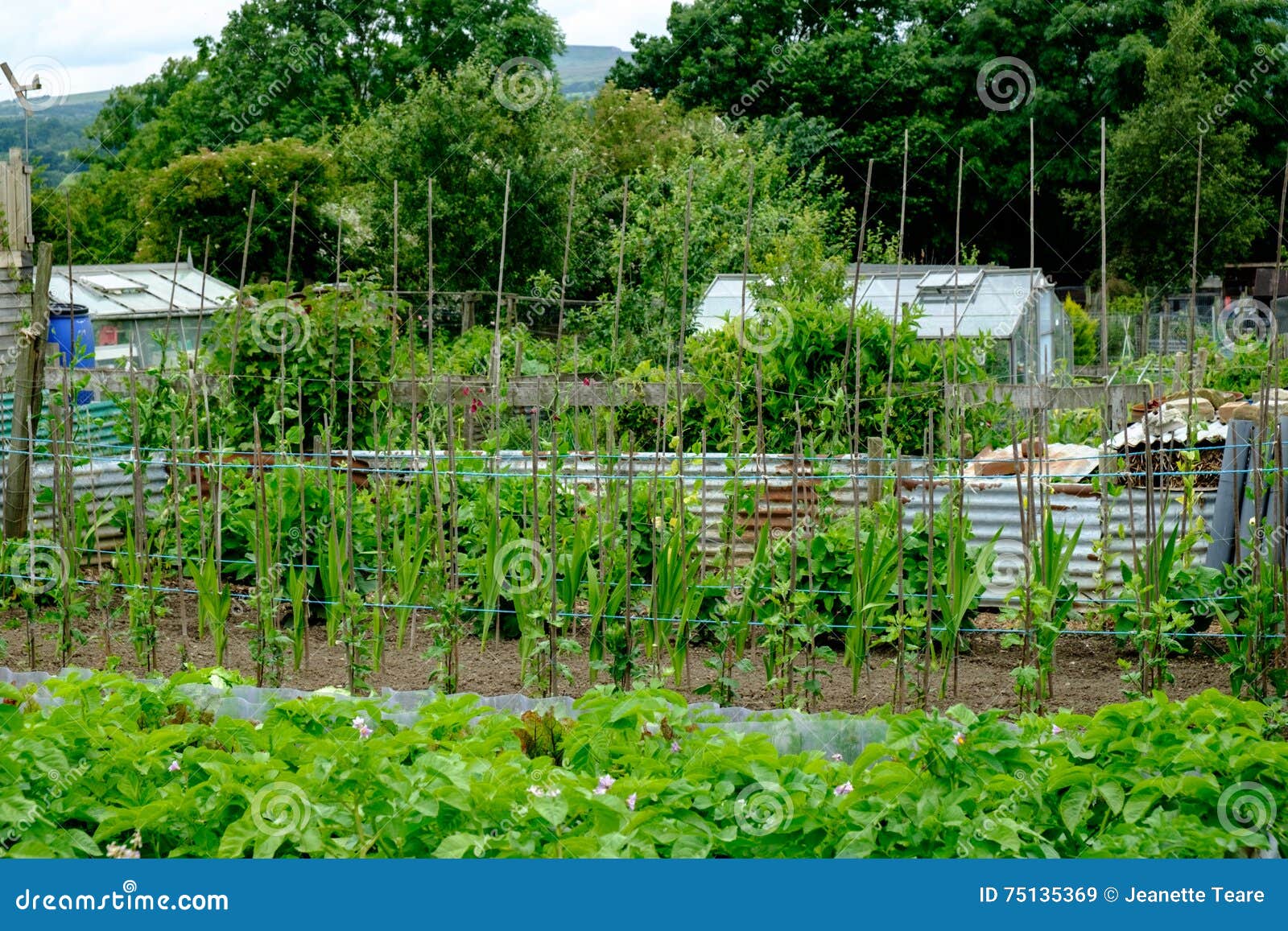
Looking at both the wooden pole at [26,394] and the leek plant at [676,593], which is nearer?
the leek plant at [676,593]

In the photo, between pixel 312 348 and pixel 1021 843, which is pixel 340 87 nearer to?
pixel 312 348

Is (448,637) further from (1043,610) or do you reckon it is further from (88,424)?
(88,424)

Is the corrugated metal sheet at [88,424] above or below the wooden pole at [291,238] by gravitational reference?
below

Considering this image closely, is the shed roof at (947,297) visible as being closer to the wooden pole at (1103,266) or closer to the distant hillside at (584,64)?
the wooden pole at (1103,266)

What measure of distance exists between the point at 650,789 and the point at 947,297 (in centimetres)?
975

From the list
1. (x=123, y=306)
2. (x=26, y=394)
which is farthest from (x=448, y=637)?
(x=123, y=306)

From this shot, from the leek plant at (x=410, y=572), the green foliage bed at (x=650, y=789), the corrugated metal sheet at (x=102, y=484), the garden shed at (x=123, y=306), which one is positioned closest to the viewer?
the green foliage bed at (x=650, y=789)

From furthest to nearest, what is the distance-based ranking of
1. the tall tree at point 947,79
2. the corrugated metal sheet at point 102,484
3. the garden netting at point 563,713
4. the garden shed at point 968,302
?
the tall tree at point 947,79
the garden shed at point 968,302
the corrugated metal sheet at point 102,484
the garden netting at point 563,713

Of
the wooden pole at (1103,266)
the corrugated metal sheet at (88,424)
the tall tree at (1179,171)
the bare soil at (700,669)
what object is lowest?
the bare soil at (700,669)

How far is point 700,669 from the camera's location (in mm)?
4730

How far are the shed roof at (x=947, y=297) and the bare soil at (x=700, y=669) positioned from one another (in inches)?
274

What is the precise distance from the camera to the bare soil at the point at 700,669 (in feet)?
14.3

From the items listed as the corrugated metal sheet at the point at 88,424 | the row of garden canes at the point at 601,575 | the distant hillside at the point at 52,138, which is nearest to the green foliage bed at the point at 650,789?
the row of garden canes at the point at 601,575

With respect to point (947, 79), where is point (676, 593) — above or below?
below
